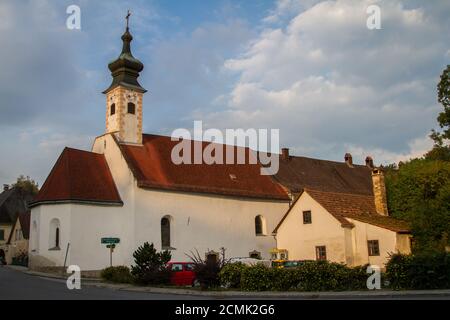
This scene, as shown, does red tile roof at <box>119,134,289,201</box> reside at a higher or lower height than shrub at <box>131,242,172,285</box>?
higher

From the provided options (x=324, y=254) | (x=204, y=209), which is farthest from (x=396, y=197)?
(x=204, y=209)

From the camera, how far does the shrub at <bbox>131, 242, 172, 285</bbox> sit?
24312 mm

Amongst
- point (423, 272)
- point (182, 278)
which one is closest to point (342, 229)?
point (182, 278)

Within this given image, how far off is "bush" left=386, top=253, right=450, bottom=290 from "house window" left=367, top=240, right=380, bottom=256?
32.4ft

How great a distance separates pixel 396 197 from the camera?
33.3 metres

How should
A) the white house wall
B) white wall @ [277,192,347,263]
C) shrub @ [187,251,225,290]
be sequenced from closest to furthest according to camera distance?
shrub @ [187,251,225,290], white wall @ [277,192,347,263], the white house wall

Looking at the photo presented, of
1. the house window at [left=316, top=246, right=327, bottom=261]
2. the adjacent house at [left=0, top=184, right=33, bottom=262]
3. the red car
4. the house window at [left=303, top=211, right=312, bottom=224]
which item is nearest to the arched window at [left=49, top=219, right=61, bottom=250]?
the red car

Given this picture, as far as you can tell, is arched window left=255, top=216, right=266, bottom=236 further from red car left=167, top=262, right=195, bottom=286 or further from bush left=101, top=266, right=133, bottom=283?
red car left=167, top=262, right=195, bottom=286

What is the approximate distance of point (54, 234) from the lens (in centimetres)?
3419

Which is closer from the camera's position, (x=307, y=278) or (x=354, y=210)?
(x=307, y=278)

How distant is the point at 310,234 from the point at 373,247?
4081 mm

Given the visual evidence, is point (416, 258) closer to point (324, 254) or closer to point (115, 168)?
point (324, 254)

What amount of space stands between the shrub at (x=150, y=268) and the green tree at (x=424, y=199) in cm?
1410

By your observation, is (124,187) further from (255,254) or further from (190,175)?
(255,254)
